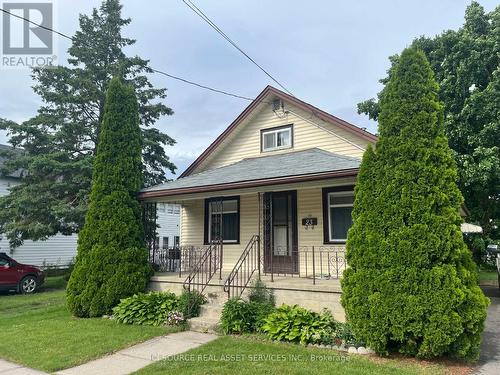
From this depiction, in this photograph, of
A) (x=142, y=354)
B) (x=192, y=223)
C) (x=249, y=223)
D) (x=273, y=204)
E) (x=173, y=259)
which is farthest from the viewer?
(x=192, y=223)

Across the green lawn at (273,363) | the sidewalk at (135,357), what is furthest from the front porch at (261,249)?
the sidewalk at (135,357)

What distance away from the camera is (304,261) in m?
10.9

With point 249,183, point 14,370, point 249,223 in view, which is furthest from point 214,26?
point 14,370

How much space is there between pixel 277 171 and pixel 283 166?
725 millimetres

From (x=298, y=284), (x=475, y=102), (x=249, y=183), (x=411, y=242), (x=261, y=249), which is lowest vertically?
(x=298, y=284)

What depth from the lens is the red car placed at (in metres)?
14.3

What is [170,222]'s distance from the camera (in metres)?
33.9

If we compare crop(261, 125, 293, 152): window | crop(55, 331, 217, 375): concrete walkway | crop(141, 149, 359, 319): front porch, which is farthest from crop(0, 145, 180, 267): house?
crop(55, 331, 217, 375): concrete walkway

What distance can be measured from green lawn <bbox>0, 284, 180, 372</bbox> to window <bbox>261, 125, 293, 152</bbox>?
694 centimetres

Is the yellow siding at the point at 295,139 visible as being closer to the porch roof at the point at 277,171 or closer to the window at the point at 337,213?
the porch roof at the point at 277,171

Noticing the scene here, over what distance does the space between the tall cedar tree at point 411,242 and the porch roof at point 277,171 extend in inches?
52.3

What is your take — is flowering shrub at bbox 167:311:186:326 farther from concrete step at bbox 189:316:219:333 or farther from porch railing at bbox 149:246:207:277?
porch railing at bbox 149:246:207:277

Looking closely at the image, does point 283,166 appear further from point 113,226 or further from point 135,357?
point 135,357

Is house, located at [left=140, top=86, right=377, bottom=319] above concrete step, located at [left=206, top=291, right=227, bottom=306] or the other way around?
above
